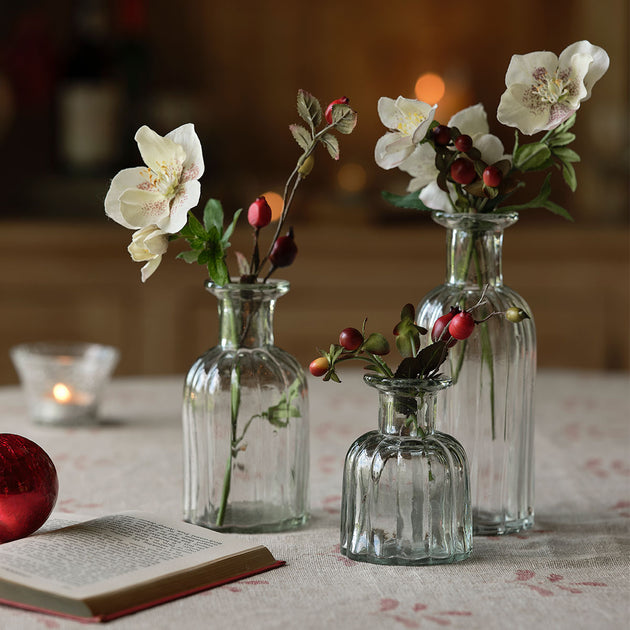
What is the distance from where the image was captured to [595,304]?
8.61 feet

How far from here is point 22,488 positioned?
2.52ft

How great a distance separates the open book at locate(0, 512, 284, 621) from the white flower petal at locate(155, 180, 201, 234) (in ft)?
0.75

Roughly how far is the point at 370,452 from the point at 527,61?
333mm

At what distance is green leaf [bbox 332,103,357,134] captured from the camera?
0.79 meters

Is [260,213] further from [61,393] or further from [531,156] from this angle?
[61,393]

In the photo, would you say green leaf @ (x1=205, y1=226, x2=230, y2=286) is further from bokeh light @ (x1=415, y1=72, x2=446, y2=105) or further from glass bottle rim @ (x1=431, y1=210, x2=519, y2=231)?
bokeh light @ (x1=415, y1=72, x2=446, y2=105)

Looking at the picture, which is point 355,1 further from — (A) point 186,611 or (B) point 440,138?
(A) point 186,611

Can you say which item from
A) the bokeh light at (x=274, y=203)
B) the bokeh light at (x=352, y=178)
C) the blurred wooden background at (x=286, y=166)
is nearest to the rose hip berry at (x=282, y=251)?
the bokeh light at (x=274, y=203)

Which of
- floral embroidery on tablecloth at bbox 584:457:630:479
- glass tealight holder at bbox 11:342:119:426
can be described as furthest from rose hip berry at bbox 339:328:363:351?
glass tealight holder at bbox 11:342:119:426

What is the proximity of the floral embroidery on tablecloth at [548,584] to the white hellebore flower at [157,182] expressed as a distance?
0.37 m

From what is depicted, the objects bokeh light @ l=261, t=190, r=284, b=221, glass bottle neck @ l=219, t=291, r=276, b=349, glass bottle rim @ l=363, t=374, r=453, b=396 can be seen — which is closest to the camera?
glass bottle rim @ l=363, t=374, r=453, b=396

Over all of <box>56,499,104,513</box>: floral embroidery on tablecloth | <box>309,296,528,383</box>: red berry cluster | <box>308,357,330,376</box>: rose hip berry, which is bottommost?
<box>56,499,104,513</box>: floral embroidery on tablecloth

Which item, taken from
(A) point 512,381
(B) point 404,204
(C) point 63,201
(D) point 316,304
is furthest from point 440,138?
(C) point 63,201

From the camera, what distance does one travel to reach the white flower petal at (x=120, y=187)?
807 mm
